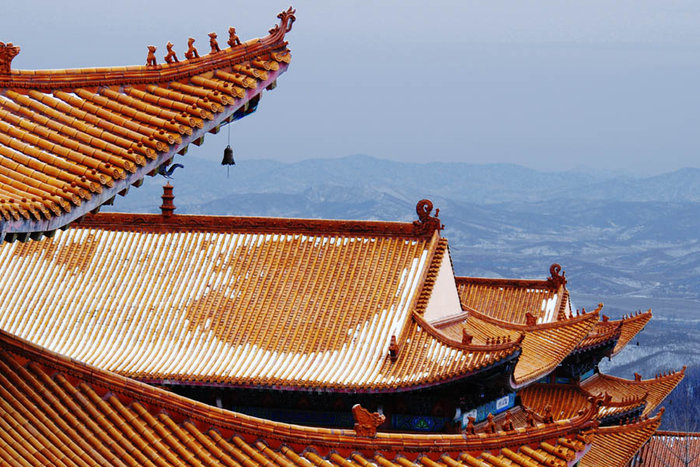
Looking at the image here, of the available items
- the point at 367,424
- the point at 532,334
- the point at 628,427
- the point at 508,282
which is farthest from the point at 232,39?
the point at 508,282

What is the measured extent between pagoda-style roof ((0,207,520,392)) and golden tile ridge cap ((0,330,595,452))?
9.60 metres

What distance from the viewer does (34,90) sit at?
32.5 ft

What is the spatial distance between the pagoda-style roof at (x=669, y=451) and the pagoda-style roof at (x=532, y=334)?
959 centimetres

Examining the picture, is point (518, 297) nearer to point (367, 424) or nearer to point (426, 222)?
point (426, 222)

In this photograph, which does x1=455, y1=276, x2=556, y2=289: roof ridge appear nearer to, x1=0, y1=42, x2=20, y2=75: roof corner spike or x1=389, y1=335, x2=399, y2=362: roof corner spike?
x1=389, y1=335, x2=399, y2=362: roof corner spike

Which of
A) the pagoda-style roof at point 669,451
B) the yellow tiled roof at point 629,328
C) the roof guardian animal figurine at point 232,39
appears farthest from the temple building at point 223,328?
the pagoda-style roof at point 669,451

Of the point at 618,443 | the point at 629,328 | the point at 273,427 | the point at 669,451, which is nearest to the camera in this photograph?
the point at 273,427

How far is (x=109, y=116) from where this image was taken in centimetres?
955

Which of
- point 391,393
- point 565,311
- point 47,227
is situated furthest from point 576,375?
point 47,227

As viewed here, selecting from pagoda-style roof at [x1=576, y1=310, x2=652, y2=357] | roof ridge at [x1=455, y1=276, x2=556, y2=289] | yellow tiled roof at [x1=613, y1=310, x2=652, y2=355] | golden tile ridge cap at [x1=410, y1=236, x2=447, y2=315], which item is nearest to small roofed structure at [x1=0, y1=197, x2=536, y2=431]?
golden tile ridge cap at [x1=410, y1=236, x2=447, y2=315]

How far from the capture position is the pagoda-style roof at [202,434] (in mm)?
9000

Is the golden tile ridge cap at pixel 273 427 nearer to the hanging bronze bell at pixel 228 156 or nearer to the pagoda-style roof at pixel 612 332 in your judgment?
the hanging bronze bell at pixel 228 156

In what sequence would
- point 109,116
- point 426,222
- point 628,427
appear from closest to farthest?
1. point 109,116
2. point 426,222
3. point 628,427

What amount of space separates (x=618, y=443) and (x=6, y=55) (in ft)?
75.9
